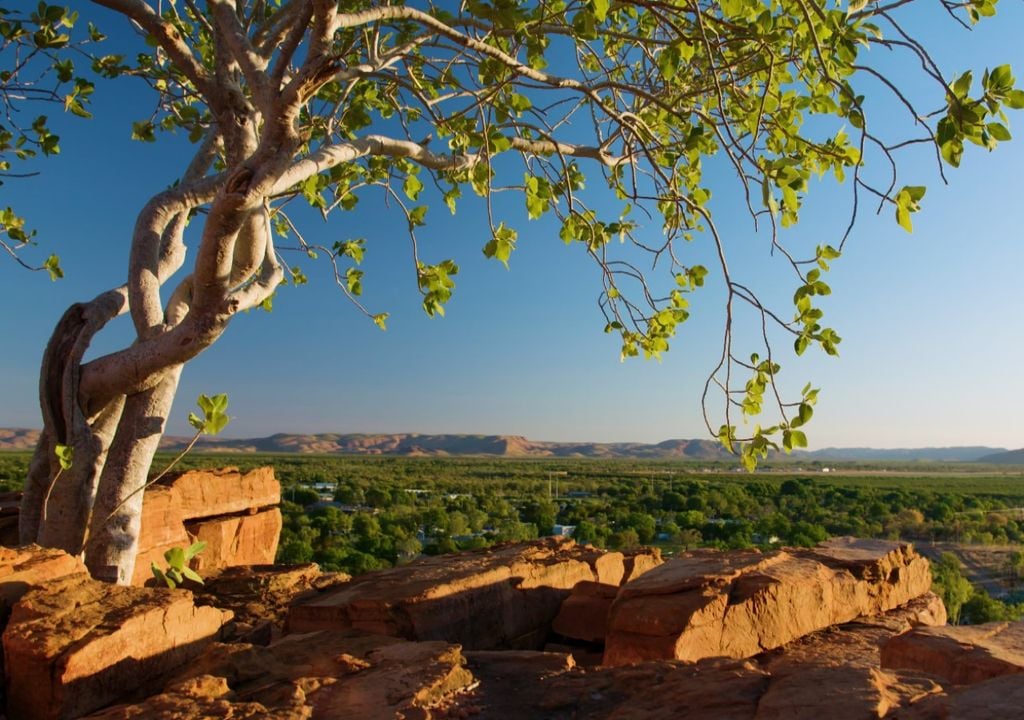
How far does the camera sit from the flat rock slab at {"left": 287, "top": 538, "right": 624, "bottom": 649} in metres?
6.25

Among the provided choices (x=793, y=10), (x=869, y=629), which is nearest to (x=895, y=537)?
(x=869, y=629)

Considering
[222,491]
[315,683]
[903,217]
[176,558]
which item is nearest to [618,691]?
[315,683]

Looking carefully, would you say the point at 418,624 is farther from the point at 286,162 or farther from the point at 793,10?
the point at 793,10

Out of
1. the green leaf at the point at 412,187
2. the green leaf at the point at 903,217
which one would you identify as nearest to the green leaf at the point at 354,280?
the green leaf at the point at 412,187

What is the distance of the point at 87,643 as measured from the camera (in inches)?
156

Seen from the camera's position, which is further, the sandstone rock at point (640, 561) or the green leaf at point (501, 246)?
the sandstone rock at point (640, 561)

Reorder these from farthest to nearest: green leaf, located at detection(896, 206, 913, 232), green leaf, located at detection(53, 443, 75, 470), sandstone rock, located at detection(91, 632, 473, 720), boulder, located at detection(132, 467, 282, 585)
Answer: boulder, located at detection(132, 467, 282, 585) → green leaf, located at detection(53, 443, 75, 470) → green leaf, located at detection(896, 206, 913, 232) → sandstone rock, located at detection(91, 632, 473, 720)

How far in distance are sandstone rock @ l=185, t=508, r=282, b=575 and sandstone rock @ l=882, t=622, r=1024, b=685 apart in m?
7.65

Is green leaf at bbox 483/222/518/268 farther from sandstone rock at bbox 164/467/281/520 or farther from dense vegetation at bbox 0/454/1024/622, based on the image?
dense vegetation at bbox 0/454/1024/622

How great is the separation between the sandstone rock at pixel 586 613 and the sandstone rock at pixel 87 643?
3724 millimetres

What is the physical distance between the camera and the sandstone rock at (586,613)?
7098 millimetres

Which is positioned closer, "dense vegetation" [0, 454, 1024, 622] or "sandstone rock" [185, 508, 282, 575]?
"sandstone rock" [185, 508, 282, 575]

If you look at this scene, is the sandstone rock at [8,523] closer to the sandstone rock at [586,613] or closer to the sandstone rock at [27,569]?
the sandstone rock at [27,569]

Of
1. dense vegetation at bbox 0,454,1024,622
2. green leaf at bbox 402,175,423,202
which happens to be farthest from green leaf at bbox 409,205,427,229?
dense vegetation at bbox 0,454,1024,622
